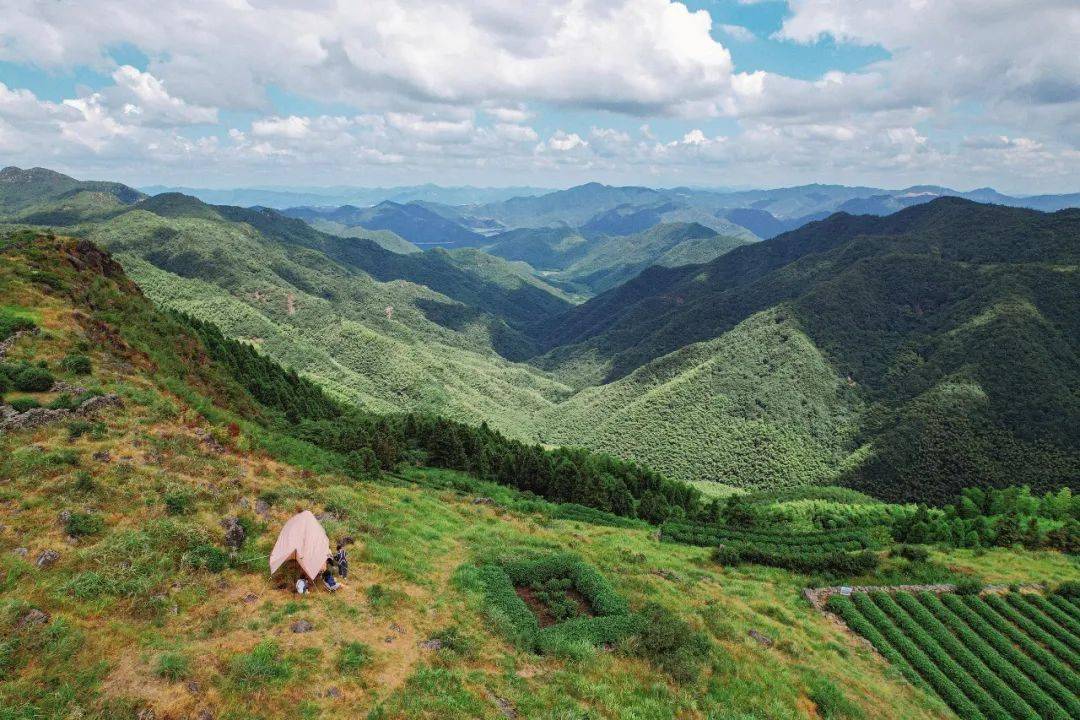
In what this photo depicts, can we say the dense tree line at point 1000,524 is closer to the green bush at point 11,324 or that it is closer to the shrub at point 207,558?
the shrub at point 207,558

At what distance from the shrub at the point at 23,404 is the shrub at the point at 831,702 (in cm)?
5257

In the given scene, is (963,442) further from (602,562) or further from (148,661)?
(148,661)

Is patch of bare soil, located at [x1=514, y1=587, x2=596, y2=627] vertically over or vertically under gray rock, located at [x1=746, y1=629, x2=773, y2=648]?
over

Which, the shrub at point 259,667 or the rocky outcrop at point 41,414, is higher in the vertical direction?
the rocky outcrop at point 41,414

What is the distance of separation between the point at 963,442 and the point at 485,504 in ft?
559

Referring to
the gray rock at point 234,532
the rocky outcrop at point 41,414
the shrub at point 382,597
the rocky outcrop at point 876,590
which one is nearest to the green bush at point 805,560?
the rocky outcrop at point 876,590

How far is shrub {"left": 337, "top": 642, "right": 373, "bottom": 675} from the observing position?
23864 millimetres

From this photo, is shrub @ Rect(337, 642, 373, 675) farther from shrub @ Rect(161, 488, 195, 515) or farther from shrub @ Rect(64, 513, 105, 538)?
shrub @ Rect(64, 513, 105, 538)

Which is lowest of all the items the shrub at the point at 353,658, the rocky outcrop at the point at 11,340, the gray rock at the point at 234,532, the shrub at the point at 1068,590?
the shrub at the point at 1068,590

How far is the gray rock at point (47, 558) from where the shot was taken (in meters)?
24.7

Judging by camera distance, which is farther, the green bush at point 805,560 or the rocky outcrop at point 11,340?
the green bush at point 805,560

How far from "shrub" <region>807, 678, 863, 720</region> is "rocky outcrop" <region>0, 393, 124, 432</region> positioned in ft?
165

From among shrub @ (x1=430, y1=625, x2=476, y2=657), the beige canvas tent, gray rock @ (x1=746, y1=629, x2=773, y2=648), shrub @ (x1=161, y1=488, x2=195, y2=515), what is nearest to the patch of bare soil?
shrub @ (x1=430, y1=625, x2=476, y2=657)

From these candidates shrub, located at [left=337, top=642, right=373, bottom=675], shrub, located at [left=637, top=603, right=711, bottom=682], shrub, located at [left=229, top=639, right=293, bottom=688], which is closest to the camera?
shrub, located at [left=229, top=639, right=293, bottom=688]
